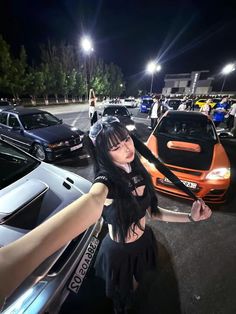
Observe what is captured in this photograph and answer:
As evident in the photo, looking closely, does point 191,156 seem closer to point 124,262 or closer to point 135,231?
point 135,231

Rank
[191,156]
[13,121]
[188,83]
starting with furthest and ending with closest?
[188,83] → [13,121] → [191,156]

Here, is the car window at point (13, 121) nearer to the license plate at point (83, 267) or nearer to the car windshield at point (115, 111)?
the car windshield at point (115, 111)

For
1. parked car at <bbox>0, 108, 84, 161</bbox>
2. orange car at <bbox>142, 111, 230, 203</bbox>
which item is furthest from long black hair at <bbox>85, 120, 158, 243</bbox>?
parked car at <bbox>0, 108, 84, 161</bbox>

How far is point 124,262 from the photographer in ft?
4.29

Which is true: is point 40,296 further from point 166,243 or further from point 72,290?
point 166,243

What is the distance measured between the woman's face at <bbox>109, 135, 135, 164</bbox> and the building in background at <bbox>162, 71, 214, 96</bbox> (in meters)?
60.6

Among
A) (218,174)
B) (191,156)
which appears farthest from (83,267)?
(191,156)

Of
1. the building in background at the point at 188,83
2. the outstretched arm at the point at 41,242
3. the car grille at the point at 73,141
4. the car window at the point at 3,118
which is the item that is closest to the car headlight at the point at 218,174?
the outstretched arm at the point at 41,242

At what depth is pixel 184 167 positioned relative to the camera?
10.5 feet

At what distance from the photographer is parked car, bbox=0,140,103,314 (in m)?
1.16

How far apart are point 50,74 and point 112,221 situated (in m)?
34.1

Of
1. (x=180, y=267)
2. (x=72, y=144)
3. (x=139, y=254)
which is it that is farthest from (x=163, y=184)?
(x=72, y=144)

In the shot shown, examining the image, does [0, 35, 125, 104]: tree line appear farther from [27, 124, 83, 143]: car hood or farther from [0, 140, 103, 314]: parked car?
[0, 140, 103, 314]: parked car

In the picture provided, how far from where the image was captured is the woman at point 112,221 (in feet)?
1.86
